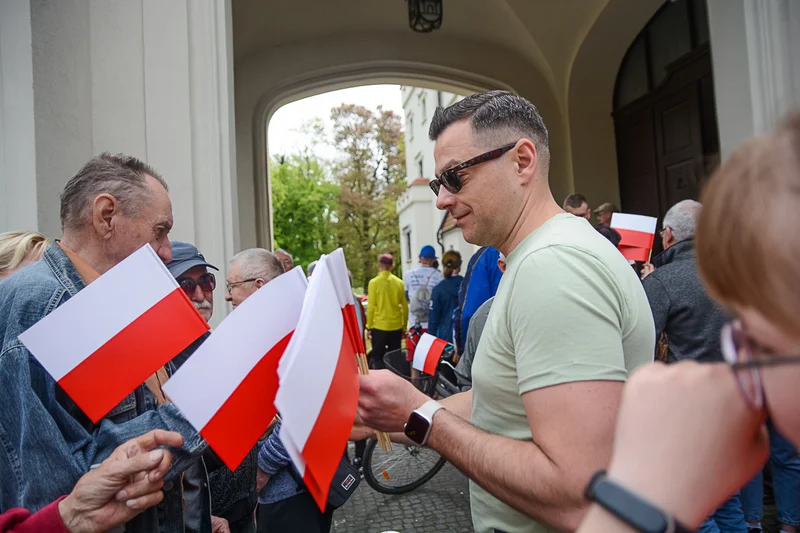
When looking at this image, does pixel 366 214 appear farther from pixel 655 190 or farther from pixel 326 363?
pixel 326 363

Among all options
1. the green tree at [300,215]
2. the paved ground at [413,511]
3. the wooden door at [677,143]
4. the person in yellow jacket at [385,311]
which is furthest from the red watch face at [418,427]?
the green tree at [300,215]

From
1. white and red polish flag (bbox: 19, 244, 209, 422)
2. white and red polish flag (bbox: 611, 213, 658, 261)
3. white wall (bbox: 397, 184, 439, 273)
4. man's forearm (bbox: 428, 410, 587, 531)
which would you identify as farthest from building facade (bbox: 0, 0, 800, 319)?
white wall (bbox: 397, 184, 439, 273)

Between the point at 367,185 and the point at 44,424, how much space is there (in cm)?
3282

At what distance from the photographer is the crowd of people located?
1.79 ft

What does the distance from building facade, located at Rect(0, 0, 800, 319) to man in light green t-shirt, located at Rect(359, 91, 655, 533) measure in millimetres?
375

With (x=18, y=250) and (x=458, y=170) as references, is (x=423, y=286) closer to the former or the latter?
(x=18, y=250)

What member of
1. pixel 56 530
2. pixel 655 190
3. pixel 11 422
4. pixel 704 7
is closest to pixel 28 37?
pixel 11 422

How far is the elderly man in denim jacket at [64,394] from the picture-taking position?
1309 mm

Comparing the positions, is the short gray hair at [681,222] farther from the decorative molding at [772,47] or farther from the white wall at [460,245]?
the white wall at [460,245]

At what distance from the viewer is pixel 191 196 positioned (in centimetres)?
357

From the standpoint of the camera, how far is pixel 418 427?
1.32 m

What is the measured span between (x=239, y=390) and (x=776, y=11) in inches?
175

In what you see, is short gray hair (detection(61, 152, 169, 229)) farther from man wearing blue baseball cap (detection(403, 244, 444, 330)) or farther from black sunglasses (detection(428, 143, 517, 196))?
man wearing blue baseball cap (detection(403, 244, 444, 330))

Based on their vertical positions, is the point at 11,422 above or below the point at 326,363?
below
